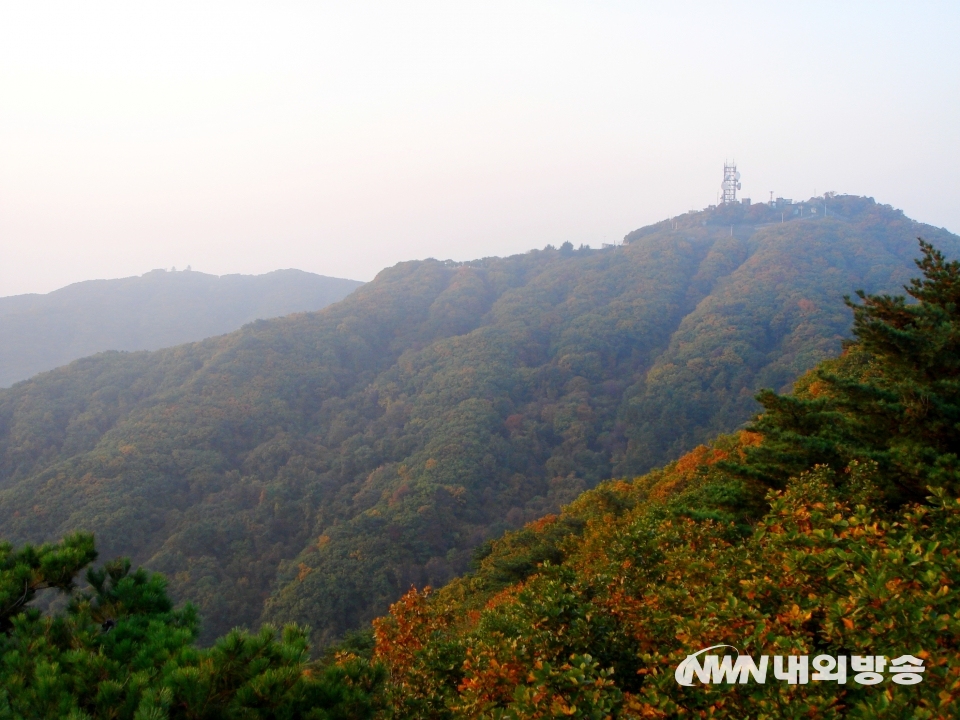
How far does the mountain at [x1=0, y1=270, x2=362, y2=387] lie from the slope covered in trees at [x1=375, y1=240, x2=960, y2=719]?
108m

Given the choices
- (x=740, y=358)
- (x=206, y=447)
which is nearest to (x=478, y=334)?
(x=740, y=358)

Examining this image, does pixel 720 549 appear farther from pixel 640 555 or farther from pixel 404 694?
pixel 404 694

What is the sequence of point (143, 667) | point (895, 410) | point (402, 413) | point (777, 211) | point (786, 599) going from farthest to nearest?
1. point (777, 211)
2. point (402, 413)
3. point (895, 410)
4. point (786, 599)
5. point (143, 667)

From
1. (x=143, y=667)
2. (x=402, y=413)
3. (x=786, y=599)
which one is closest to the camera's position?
(x=143, y=667)

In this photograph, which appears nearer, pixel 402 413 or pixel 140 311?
pixel 402 413

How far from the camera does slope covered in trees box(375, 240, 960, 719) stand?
371 cm

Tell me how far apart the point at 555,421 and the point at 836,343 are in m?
27.6

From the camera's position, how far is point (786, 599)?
180 inches

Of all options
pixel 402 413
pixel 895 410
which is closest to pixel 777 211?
pixel 402 413

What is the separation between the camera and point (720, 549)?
6.32 m

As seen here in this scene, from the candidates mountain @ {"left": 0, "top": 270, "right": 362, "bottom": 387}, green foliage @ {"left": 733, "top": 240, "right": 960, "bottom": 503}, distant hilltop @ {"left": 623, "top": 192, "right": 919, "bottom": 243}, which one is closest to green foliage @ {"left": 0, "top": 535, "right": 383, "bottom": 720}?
green foliage @ {"left": 733, "top": 240, "right": 960, "bottom": 503}

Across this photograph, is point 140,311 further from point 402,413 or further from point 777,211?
point 777,211

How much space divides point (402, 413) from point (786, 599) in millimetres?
60643

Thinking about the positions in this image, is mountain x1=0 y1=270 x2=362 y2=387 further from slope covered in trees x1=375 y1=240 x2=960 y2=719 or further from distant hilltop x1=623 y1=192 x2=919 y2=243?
slope covered in trees x1=375 y1=240 x2=960 y2=719
